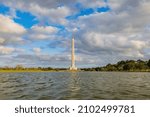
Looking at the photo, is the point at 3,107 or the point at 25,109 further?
the point at 3,107

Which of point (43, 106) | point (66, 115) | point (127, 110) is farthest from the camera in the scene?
point (43, 106)

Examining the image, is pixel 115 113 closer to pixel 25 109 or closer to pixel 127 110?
pixel 127 110

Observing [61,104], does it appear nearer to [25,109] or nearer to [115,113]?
[25,109]

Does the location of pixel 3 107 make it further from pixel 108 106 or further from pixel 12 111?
pixel 108 106

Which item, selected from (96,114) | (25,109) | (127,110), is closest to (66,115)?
(96,114)

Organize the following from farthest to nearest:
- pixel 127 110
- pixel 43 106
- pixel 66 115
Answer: pixel 43 106 → pixel 127 110 → pixel 66 115

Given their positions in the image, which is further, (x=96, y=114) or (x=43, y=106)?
(x=43, y=106)

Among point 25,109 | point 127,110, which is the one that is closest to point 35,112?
point 25,109
